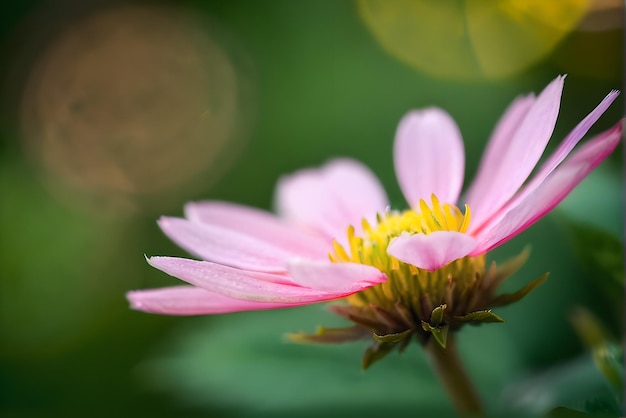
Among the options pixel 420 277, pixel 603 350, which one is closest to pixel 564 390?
pixel 603 350

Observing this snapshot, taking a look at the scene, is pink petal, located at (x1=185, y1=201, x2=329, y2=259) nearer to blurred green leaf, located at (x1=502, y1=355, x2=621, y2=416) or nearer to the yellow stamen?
the yellow stamen

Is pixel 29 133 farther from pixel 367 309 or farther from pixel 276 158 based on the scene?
pixel 367 309

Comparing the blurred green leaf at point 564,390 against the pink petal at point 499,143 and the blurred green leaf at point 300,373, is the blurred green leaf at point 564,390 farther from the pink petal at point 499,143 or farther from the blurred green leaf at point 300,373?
the pink petal at point 499,143

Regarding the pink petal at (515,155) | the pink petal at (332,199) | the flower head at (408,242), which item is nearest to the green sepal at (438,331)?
the flower head at (408,242)

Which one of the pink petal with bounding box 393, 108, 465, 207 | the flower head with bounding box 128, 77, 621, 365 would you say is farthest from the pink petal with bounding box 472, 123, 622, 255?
the pink petal with bounding box 393, 108, 465, 207

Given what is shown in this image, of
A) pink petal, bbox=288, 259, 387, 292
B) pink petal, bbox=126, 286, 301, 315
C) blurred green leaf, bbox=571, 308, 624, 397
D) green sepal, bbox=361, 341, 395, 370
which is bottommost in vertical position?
blurred green leaf, bbox=571, 308, 624, 397

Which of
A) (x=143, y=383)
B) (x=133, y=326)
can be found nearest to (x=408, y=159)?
(x=143, y=383)
